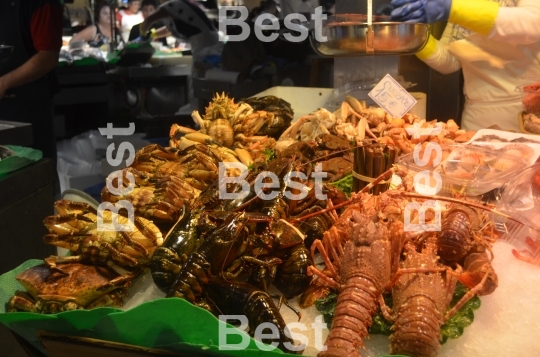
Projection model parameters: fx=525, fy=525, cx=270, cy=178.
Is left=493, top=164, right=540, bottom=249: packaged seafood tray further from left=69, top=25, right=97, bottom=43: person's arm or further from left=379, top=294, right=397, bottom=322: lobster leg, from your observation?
left=69, top=25, right=97, bottom=43: person's arm

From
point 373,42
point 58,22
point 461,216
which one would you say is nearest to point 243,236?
point 461,216

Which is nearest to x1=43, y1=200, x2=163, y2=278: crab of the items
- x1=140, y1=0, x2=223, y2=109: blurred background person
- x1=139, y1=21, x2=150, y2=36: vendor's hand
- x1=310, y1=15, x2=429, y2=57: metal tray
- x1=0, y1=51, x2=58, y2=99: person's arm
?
x1=310, y1=15, x2=429, y2=57: metal tray

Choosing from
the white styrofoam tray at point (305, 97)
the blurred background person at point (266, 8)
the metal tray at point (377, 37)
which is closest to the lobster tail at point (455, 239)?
the metal tray at point (377, 37)

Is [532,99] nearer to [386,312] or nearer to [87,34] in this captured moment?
[386,312]

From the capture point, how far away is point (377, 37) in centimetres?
288

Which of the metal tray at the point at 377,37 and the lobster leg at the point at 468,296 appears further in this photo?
the metal tray at the point at 377,37

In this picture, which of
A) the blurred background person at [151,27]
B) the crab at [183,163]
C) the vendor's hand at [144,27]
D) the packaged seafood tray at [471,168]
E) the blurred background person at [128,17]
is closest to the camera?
the packaged seafood tray at [471,168]

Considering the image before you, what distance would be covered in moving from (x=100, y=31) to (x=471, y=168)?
6745 mm

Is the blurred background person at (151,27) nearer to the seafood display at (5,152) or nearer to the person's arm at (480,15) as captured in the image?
the seafood display at (5,152)

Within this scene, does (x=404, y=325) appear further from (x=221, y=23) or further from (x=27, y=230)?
(x=221, y=23)

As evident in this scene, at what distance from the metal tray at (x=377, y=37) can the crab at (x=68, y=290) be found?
185cm

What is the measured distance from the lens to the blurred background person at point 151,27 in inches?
279

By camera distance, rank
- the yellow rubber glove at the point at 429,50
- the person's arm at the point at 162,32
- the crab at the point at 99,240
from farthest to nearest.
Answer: the person's arm at the point at 162,32
the yellow rubber glove at the point at 429,50
the crab at the point at 99,240

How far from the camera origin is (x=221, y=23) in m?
6.76
